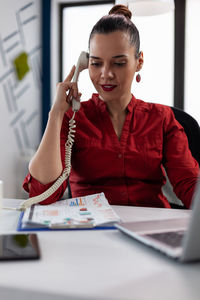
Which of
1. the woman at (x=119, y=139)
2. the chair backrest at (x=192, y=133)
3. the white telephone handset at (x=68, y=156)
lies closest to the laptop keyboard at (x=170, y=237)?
the white telephone handset at (x=68, y=156)

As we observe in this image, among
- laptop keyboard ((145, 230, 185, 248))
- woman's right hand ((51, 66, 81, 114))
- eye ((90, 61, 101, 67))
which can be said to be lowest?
laptop keyboard ((145, 230, 185, 248))

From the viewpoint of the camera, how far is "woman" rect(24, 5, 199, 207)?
121 cm

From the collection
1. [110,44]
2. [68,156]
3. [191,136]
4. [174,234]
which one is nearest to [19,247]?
[174,234]

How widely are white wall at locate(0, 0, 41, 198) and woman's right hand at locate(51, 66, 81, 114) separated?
1869 mm

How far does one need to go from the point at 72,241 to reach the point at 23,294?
214 mm

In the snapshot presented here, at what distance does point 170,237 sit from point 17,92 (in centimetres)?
280

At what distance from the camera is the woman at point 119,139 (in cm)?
121

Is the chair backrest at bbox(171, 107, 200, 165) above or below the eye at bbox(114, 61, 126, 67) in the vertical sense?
below

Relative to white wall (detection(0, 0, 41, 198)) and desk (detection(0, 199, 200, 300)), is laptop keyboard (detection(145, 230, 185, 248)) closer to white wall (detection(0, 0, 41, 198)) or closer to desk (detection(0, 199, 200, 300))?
desk (detection(0, 199, 200, 300))

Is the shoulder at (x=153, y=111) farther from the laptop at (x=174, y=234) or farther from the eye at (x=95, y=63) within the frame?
the laptop at (x=174, y=234)

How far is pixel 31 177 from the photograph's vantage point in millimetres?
1105

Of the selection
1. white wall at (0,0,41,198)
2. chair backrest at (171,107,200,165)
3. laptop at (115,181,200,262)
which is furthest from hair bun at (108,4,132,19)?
white wall at (0,0,41,198)

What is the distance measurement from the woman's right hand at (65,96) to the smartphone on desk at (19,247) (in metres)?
0.59

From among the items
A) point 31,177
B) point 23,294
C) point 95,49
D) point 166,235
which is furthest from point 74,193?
point 23,294
